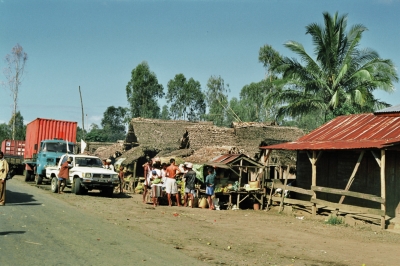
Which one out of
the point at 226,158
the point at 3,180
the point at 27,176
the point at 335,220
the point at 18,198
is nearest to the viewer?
the point at 3,180

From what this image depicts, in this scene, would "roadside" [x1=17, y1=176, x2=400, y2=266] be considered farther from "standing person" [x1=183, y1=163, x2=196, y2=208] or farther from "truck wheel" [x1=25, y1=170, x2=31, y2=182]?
"truck wheel" [x1=25, y1=170, x2=31, y2=182]

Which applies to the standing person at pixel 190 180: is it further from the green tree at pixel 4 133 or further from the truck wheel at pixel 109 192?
the green tree at pixel 4 133

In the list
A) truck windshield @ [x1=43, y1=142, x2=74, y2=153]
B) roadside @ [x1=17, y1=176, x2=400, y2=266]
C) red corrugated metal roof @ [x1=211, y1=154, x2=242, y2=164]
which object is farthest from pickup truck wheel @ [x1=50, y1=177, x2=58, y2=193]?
red corrugated metal roof @ [x1=211, y1=154, x2=242, y2=164]

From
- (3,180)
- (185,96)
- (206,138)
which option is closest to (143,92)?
(185,96)

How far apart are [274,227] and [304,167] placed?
7720 mm

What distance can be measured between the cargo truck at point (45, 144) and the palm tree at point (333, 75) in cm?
1235

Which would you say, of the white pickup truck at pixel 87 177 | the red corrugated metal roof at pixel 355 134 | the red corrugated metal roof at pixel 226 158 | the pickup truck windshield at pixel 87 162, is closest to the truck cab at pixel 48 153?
the white pickup truck at pixel 87 177

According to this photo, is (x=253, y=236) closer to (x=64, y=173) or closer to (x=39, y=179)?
(x=64, y=173)

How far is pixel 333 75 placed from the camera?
83.5 ft

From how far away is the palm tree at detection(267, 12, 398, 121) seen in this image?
80.3 ft

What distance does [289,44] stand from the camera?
2605 cm

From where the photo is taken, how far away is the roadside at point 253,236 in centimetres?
908

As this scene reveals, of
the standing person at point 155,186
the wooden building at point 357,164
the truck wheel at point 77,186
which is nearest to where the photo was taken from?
the wooden building at point 357,164

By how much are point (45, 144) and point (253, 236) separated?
16245 mm
